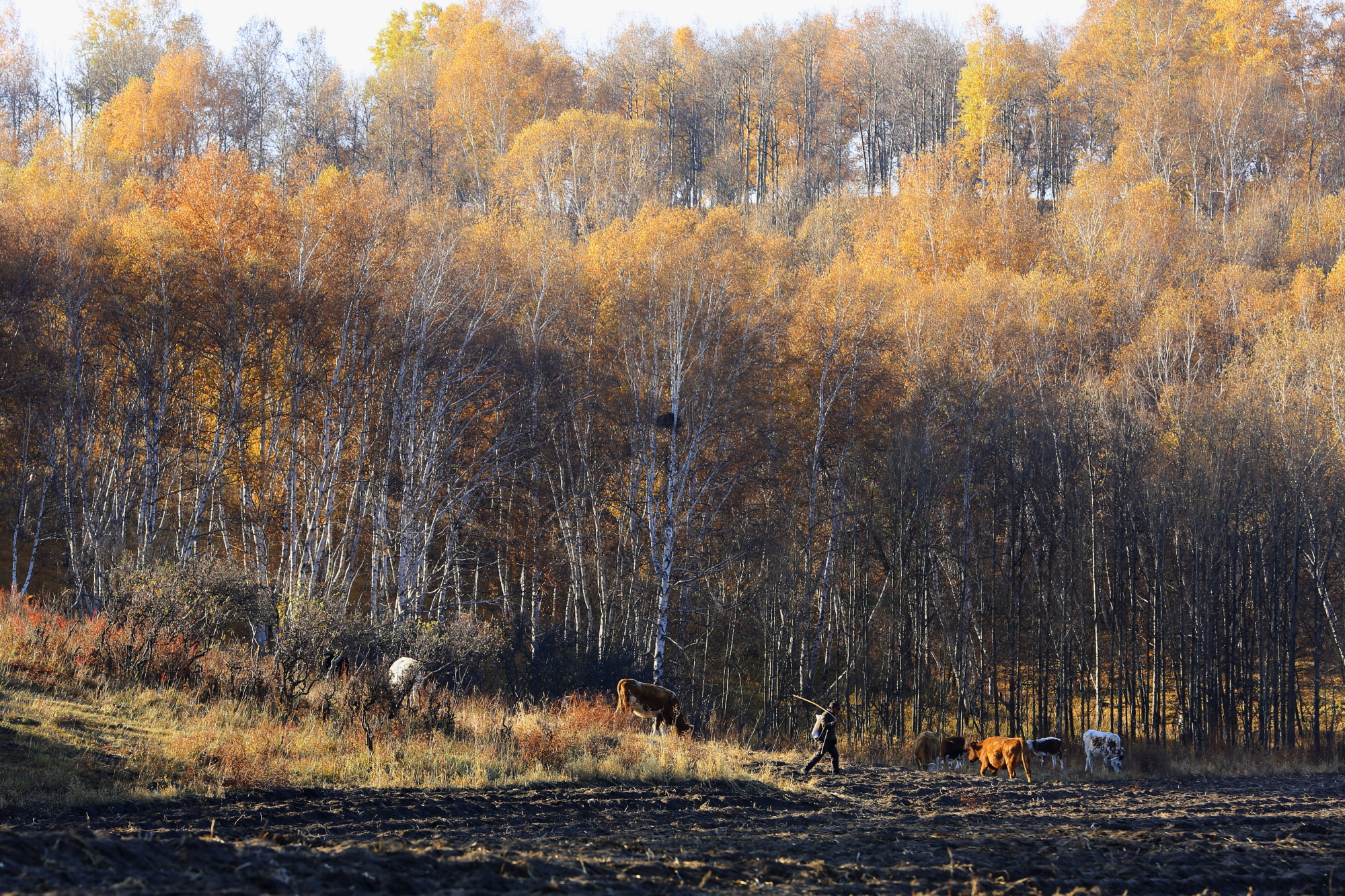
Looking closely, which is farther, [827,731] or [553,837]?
[827,731]

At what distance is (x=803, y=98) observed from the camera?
8356 cm

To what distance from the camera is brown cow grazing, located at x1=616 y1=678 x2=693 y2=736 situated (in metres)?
18.2

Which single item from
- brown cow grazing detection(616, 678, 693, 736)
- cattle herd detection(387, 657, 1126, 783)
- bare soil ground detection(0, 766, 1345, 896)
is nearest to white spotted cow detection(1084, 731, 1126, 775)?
cattle herd detection(387, 657, 1126, 783)

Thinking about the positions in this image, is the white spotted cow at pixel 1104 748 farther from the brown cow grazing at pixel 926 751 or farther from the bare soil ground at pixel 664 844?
the bare soil ground at pixel 664 844

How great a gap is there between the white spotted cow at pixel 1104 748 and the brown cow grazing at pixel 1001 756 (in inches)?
166

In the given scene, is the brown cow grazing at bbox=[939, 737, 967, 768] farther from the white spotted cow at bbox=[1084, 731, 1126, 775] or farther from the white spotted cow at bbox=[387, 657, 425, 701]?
the white spotted cow at bbox=[387, 657, 425, 701]

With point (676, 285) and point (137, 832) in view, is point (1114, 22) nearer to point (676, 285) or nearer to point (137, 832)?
point (676, 285)

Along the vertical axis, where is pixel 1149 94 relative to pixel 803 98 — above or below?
below

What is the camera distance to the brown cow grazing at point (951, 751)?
20.6 meters

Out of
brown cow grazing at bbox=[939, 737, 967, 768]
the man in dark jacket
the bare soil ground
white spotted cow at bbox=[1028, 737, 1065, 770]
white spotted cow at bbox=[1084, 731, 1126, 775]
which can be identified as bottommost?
white spotted cow at bbox=[1084, 731, 1126, 775]

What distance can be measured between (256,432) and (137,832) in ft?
85.9

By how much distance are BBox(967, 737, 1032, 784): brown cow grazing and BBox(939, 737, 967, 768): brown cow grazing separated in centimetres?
69

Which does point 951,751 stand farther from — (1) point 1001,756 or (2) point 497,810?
(2) point 497,810

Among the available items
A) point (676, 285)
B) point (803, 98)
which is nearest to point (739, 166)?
point (803, 98)
